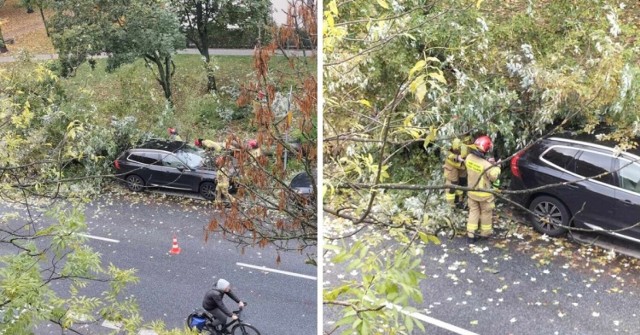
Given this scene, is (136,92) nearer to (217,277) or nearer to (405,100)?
(217,277)

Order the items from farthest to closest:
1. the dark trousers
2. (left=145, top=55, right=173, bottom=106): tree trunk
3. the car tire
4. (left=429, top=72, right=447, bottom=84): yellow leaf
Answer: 1. the dark trousers
2. (left=145, top=55, right=173, bottom=106): tree trunk
3. the car tire
4. (left=429, top=72, right=447, bottom=84): yellow leaf

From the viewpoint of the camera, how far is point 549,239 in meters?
0.75

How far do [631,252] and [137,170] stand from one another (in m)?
0.80

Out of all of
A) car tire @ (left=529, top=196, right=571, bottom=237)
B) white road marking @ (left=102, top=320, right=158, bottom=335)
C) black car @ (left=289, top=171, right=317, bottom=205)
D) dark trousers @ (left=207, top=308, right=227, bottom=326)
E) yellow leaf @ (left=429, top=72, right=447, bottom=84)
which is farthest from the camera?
white road marking @ (left=102, top=320, right=158, bottom=335)

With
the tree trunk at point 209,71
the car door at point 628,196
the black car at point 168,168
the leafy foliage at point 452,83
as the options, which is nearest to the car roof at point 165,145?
the black car at point 168,168

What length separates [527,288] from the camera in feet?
2.48

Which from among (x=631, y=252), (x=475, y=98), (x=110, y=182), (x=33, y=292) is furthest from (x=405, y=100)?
(x=33, y=292)

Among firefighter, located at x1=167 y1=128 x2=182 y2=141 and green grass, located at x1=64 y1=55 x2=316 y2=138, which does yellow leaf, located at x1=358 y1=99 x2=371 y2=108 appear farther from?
firefighter, located at x1=167 y1=128 x2=182 y2=141

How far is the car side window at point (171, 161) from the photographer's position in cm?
95

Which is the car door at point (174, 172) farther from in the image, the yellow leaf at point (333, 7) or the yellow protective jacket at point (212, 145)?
the yellow leaf at point (333, 7)

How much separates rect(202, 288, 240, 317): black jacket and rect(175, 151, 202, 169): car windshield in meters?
0.28

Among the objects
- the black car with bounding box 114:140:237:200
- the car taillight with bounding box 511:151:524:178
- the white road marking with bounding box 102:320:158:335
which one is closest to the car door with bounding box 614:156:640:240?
the car taillight with bounding box 511:151:524:178

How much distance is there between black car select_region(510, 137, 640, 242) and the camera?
0.69m

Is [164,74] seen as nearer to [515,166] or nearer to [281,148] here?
[281,148]
